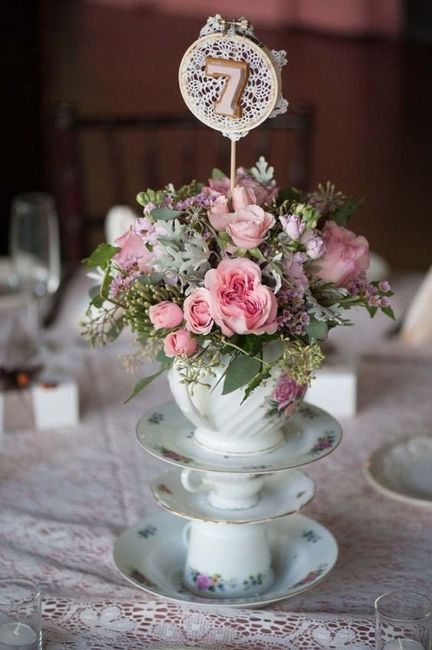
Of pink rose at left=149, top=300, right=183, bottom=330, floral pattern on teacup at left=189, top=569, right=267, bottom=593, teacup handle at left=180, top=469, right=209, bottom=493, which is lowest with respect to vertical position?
floral pattern on teacup at left=189, top=569, right=267, bottom=593

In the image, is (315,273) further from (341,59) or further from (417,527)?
(341,59)

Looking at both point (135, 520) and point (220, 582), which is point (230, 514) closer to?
point (220, 582)

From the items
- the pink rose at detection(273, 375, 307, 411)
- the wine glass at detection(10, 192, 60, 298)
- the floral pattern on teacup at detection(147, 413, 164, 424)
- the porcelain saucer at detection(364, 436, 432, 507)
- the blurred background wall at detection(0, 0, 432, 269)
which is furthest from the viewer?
the blurred background wall at detection(0, 0, 432, 269)

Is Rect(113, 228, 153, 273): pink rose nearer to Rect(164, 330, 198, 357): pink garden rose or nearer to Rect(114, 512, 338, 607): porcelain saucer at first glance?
Rect(164, 330, 198, 357): pink garden rose

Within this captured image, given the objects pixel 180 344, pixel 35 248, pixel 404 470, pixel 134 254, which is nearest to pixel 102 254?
pixel 134 254

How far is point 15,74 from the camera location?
432 centimetres

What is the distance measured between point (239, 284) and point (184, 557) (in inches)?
16.9

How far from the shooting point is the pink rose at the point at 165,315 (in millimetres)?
1152

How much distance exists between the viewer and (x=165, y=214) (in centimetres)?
118

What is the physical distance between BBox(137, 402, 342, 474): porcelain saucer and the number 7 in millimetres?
357

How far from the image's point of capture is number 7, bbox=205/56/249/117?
119cm

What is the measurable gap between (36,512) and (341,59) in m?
7.96

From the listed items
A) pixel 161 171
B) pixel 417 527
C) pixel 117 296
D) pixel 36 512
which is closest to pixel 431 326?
pixel 417 527

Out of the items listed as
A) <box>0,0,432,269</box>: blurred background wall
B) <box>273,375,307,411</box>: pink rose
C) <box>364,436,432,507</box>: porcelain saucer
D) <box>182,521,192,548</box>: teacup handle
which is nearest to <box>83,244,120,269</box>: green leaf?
<box>273,375,307,411</box>: pink rose
